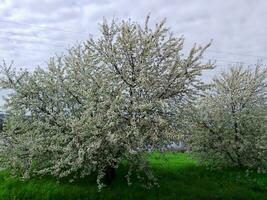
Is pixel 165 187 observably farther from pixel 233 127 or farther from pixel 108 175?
pixel 233 127

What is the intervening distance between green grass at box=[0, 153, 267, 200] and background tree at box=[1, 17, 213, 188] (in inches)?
24.1

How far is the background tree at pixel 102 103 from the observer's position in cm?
1667

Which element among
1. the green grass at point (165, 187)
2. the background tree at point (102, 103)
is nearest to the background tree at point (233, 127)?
the green grass at point (165, 187)

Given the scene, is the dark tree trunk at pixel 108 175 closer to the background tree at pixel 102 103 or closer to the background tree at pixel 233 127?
the background tree at pixel 102 103

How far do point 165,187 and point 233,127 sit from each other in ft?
19.7

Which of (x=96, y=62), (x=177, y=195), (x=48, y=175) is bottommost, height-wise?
(x=177, y=195)

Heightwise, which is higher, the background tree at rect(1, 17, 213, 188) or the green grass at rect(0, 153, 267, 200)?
the background tree at rect(1, 17, 213, 188)

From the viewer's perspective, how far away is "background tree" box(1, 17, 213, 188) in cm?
1667

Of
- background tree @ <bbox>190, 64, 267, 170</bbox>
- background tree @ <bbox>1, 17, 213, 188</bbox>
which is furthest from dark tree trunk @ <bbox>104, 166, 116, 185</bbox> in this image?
background tree @ <bbox>190, 64, 267, 170</bbox>

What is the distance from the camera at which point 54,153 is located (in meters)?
17.5

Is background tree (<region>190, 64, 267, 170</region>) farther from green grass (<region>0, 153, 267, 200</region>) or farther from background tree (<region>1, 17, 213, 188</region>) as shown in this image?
background tree (<region>1, 17, 213, 188</region>)

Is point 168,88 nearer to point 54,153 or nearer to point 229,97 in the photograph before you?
point 54,153

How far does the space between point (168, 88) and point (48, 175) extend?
5734 millimetres

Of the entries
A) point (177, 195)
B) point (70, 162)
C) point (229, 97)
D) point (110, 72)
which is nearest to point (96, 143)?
point (70, 162)
